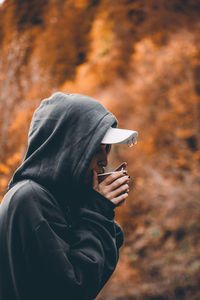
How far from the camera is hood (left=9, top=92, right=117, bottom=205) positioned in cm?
130

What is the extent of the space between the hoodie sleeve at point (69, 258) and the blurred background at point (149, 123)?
4.66m

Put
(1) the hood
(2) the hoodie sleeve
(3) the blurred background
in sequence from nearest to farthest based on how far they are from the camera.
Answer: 1. (2) the hoodie sleeve
2. (1) the hood
3. (3) the blurred background

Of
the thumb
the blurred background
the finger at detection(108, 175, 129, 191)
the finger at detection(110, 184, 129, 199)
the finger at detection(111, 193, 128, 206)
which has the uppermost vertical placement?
the thumb

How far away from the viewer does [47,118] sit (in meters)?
1.36

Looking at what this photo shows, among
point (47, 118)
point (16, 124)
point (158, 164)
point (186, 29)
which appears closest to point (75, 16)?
point (186, 29)

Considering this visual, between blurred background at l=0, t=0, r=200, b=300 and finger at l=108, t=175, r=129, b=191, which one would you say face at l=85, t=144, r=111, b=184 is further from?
blurred background at l=0, t=0, r=200, b=300

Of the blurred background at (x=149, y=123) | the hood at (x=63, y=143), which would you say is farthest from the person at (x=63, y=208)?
the blurred background at (x=149, y=123)

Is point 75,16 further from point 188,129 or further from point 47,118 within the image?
point 47,118

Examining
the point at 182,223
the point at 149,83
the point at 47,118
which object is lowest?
the point at 182,223

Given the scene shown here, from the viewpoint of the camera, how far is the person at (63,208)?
3.79 ft

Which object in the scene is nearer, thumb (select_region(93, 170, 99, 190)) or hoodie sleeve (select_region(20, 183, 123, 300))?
hoodie sleeve (select_region(20, 183, 123, 300))

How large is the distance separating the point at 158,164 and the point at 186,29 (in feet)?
14.1

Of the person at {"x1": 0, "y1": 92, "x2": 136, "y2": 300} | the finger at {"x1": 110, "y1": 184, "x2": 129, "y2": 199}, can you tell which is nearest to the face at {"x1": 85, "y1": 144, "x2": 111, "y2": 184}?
the person at {"x1": 0, "y1": 92, "x2": 136, "y2": 300}

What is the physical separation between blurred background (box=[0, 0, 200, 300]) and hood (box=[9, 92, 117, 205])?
178 inches
